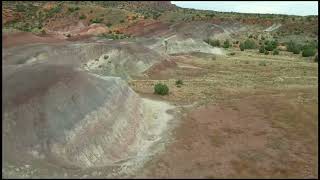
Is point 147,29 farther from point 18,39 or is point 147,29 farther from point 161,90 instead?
point 161,90

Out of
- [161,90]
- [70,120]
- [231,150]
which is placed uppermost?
[70,120]

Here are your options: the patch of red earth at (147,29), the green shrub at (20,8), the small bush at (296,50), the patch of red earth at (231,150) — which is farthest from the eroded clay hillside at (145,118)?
the green shrub at (20,8)

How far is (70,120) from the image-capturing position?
17766 mm

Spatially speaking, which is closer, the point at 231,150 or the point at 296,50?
the point at 231,150

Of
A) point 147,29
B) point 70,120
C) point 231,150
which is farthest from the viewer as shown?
point 147,29

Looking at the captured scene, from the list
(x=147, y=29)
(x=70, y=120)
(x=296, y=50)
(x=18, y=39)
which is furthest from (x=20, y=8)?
(x=70, y=120)

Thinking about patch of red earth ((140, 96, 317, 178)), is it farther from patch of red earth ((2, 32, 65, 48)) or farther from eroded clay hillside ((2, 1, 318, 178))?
patch of red earth ((2, 32, 65, 48))

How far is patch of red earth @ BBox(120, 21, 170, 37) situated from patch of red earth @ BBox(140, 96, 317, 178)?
48720 mm

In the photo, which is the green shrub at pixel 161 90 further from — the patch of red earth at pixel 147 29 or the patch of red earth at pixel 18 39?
the patch of red earth at pixel 147 29

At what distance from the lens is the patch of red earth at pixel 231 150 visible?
16.6m

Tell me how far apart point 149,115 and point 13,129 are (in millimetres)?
8217

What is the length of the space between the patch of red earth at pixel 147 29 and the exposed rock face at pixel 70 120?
50.4 m

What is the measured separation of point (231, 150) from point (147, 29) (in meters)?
62.4

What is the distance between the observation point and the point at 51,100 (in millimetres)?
18500
